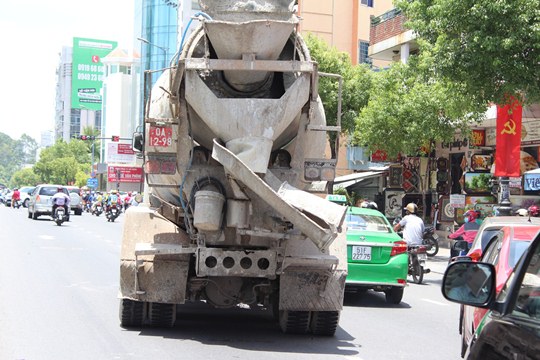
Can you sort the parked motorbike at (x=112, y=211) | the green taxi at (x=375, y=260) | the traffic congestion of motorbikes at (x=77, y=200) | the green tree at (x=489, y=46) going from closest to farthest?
1. the green taxi at (x=375, y=260)
2. the green tree at (x=489, y=46)
3. the traffic congestion of motorbikes at (x=77, y=200)
4. the parked motorbike at (x=112, y=211)

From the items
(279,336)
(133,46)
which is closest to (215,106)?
(279,336)

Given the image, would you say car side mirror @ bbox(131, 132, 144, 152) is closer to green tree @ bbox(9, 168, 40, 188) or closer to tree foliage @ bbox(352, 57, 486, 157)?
tree foliage @ bbox(352, 57, 486, 157)

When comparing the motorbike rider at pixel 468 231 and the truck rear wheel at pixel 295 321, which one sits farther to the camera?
the motorbike rider at pixel 468 231

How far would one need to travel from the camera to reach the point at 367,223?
13.9 metres

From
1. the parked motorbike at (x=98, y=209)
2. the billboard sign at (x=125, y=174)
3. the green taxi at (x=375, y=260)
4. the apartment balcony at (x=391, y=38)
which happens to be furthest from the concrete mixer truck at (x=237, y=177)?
the billboard sign at (x=125, y=174)

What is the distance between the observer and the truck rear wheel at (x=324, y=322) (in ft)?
32.2

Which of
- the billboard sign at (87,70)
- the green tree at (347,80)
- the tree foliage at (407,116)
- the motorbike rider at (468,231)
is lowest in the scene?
the motorbike rider at (468,231)

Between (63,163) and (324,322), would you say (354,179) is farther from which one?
(63,163)

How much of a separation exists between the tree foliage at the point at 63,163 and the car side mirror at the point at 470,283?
121m

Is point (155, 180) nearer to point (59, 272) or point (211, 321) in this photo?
point (211, 321)

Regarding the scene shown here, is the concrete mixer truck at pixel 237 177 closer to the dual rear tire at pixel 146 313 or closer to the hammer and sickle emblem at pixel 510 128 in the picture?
the dual rear tire at pixel 146 313

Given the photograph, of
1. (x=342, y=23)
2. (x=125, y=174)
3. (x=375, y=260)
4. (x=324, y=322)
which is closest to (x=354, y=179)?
(x=342, y=23)

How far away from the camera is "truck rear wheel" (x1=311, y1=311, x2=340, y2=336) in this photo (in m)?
9.81

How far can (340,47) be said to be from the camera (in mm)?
49188
